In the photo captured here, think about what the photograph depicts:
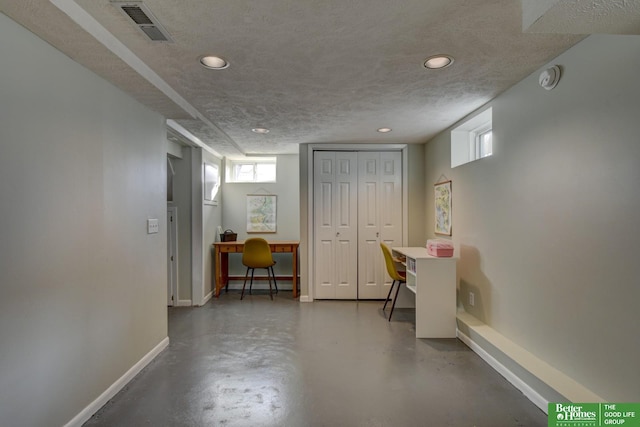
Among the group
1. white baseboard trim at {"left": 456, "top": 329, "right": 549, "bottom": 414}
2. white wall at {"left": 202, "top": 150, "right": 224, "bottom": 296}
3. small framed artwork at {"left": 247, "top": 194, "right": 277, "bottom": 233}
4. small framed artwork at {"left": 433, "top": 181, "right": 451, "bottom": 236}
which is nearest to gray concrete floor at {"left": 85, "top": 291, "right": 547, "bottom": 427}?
white baseboard trim at {"left": 456, "top": 329, "right": 549, "bottom": 414}

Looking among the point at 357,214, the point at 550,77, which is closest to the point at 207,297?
the point at 357,214

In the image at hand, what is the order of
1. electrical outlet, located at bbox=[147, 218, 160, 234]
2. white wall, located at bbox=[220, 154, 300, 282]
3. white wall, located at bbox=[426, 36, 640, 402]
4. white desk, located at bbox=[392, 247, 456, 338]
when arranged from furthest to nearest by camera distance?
white wall, located at bbox=[220, 154, 300, 282] < white desk, located at bbox=[392, 247, 456, 338] < electrical outlet, located at bbox=[147, 218, 160, 234] < white wall, located at bbox=[426, 36, 640, 402]

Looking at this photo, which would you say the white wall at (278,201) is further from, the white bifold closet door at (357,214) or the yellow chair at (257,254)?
the white bifold closet door at (357,214)

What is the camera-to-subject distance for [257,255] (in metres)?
4.80

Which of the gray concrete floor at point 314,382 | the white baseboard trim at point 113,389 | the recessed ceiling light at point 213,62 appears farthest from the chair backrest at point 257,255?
the recessed ceiling light at point 213,62

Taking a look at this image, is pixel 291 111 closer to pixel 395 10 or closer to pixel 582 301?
pixel 395 10

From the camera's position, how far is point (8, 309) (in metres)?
1.47

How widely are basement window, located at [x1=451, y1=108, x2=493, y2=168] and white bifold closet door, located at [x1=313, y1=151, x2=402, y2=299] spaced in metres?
1.10

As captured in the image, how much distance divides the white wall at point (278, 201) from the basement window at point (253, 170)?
159 millimetres

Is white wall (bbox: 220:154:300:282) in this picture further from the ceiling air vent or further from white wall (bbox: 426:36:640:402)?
the ceiling air vent

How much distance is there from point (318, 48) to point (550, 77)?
58.2 inches

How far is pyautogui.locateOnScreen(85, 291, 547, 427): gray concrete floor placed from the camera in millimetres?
1961

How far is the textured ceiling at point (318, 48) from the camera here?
1.50m

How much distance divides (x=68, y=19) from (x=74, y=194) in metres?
0.91
